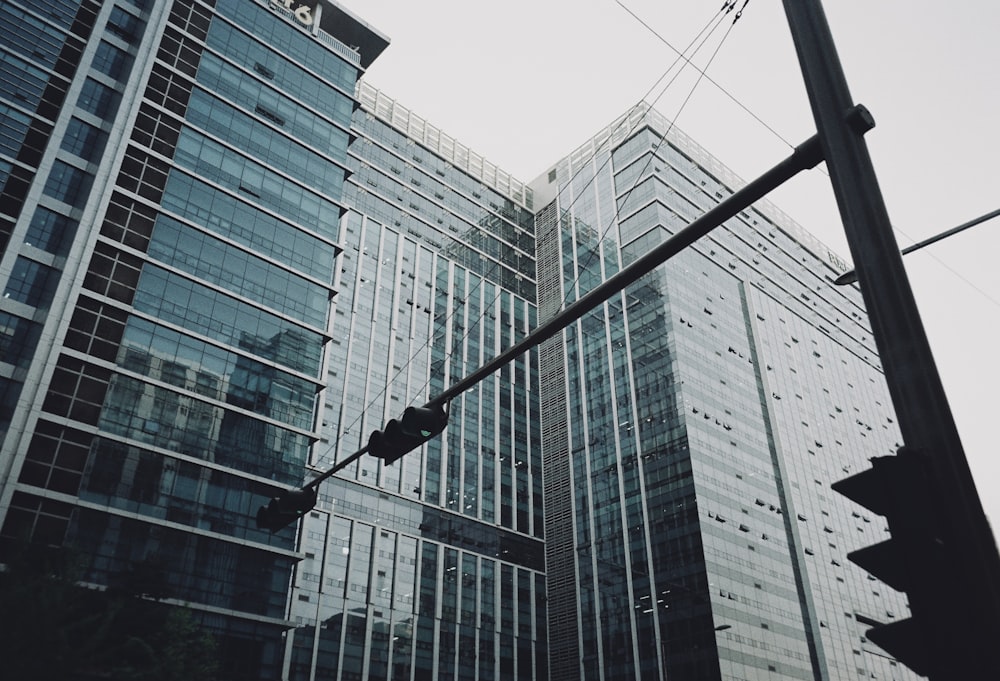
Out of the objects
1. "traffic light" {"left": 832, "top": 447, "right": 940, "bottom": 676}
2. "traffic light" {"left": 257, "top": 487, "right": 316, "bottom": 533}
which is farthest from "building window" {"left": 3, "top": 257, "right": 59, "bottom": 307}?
"traffic light" {"left": 832, "top": 447, "right": 940, "bottom": 676}

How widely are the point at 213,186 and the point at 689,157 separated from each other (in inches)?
2453

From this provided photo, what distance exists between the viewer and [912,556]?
393 centimetres

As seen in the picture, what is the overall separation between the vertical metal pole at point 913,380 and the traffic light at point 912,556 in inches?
0.5

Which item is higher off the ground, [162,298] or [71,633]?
[162,298]

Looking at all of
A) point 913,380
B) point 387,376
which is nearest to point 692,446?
point 387,376

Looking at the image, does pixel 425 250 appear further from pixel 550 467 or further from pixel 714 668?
pixel 714 668

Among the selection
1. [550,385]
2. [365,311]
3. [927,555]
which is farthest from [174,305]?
[550,385]

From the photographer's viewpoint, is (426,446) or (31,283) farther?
(426,446)

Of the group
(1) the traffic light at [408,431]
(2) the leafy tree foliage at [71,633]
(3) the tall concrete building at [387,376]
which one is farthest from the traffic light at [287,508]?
(3) the tall concrete building at [387,376]

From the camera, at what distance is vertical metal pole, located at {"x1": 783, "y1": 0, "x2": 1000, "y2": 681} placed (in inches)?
145

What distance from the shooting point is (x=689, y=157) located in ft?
314

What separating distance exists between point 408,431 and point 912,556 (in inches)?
190

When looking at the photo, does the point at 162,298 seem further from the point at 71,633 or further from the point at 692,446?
the point at 692,446

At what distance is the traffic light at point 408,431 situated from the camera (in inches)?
305
